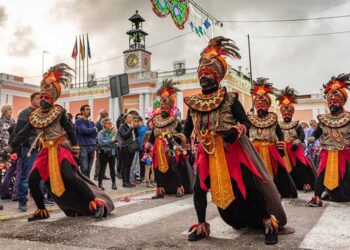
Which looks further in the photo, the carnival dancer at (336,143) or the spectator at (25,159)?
the carnival dancer at (336,143)

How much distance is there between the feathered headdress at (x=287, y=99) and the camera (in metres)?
9.69

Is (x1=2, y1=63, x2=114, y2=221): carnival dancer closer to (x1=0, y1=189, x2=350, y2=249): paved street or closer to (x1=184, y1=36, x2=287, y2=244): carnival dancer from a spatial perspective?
(x1=0, y1=189, x2=350, y2=249): paved street

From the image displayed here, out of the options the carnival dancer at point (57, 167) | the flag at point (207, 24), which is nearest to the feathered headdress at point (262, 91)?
the carnival dancer at point (57, 167)

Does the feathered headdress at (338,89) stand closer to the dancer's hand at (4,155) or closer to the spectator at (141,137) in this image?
the dancer's hand at (4,155)

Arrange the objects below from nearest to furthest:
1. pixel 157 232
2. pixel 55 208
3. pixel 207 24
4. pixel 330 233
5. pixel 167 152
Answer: pixel 330 233
pixel 157 232
pixel 55 208
pixel 167 152
pixel 207 24

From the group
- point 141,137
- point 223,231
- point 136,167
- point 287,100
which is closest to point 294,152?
point 287,100

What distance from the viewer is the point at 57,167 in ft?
19.0

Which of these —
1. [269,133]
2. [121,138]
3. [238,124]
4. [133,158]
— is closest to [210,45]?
[238,124]

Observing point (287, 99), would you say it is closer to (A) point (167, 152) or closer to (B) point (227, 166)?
(A) point (167, 152)

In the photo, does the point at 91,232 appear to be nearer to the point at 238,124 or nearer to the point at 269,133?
the point at 238,124

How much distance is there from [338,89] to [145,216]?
444 cm

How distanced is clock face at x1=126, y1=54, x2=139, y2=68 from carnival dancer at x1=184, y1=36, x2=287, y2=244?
123 ft

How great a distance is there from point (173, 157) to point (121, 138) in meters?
2.70

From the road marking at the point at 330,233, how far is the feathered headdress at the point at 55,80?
14.2ft
